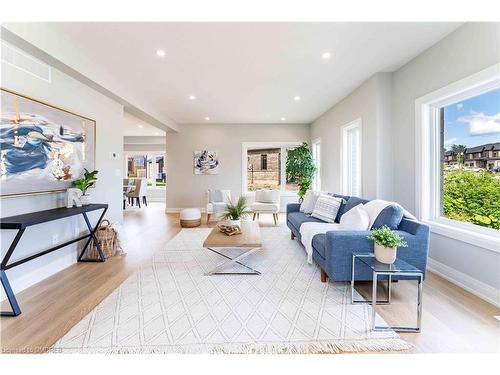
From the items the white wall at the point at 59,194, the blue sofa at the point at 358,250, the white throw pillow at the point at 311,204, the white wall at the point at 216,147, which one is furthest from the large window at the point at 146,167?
the blue sofa at the point at 358,250

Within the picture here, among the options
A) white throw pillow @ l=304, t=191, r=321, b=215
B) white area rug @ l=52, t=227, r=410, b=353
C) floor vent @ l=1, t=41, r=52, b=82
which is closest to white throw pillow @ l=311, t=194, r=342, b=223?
white throw pillow @ l=304, t=191, r=321, b=215

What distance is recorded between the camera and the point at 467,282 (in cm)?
254

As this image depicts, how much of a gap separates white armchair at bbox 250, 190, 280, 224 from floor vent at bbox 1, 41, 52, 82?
174 inches

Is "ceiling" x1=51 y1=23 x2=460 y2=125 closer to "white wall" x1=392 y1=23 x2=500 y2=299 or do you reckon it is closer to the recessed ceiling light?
the recessed ceiling light

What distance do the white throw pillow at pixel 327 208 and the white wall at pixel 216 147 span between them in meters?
3.69

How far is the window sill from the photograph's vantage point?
91.4 inches

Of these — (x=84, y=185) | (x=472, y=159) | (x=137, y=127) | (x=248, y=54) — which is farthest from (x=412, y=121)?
(x=137, y=127)

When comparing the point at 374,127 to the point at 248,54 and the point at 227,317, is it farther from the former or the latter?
the point at 227,317

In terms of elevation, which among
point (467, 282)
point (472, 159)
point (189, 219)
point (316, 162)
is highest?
point (316, 162)

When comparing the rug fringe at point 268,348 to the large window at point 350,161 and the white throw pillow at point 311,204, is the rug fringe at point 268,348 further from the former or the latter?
the large window at point 350,161

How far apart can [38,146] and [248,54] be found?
2.66 m
